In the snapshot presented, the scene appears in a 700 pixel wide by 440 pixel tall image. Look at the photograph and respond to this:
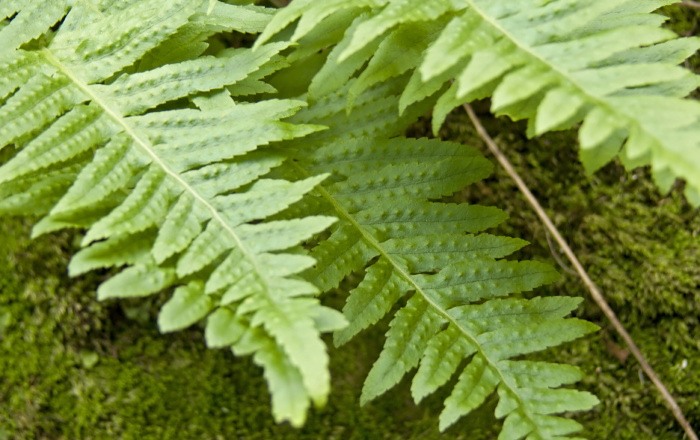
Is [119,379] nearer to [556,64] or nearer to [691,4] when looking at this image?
[556,64]

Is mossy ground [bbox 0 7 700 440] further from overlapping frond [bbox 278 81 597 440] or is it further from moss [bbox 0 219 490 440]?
overlapping frond [bbox 278 81 597 440]

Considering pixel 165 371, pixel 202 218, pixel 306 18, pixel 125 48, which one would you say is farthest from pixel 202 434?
pixel 306 18

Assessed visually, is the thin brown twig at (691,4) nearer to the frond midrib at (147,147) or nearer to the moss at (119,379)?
the moss at (119,379)

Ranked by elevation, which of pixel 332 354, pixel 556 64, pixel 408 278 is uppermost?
pixel 556 64

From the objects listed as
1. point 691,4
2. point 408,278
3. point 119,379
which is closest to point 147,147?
point 408,278

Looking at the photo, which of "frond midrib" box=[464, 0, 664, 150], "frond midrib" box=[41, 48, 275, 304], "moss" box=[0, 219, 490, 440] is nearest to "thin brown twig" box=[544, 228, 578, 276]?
"moss" box=[0, 219, 490, 440]

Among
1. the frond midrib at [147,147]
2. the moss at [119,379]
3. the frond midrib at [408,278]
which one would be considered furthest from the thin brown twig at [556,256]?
the frond midrib at [147,147]
